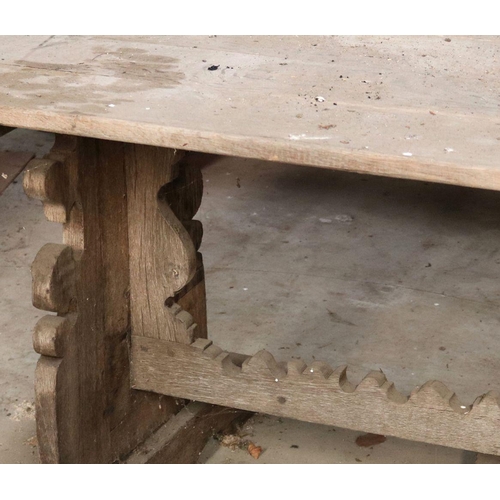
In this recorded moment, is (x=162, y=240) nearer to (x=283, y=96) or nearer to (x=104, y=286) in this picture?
(x=104, y=286)

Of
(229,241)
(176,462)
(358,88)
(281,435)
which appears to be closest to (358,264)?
(229,241)

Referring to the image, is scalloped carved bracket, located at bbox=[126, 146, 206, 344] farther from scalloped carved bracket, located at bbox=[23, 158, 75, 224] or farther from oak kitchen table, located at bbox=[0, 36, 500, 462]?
scalloped carved bracket, located at bbox=[23, 158, 75, 224]

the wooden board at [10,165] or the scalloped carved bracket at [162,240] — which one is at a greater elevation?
the scalloped carved bracket at [162,240]

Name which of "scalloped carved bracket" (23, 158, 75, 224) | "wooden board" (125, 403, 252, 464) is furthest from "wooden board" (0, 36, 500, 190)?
"wooden board" (125, 403, 252, 464)

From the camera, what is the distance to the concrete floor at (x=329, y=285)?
3.22m

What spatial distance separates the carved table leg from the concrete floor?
37cm

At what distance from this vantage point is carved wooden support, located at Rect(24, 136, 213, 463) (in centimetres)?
256

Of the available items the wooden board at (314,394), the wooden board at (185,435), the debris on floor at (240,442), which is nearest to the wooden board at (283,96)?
the wooden board at (314,394)

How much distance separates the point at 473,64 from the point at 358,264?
5.10 feet

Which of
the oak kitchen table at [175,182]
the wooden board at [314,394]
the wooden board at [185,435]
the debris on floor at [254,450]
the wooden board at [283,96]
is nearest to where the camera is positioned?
the wooden board at [283,96]

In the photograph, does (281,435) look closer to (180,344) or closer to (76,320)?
(180,344)

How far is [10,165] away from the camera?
4973 millimetres

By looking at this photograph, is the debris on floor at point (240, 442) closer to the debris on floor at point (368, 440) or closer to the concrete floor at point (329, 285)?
the concrete floor at point (329, 285)

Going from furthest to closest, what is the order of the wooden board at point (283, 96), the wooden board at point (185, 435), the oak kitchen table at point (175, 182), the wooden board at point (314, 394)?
the wooden board at point (185, 435), the wooden board at point (314, 394), the oak kitchen table at point (175, 182), the wooden board at point (283, 96)
